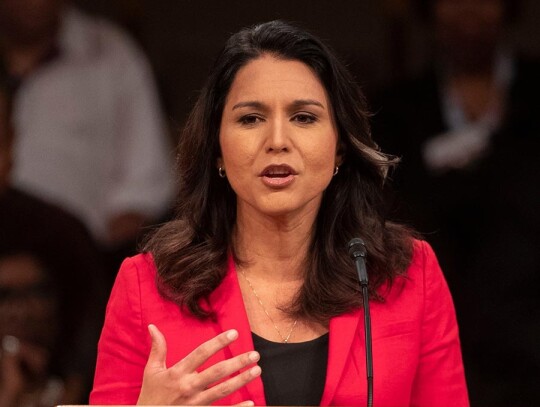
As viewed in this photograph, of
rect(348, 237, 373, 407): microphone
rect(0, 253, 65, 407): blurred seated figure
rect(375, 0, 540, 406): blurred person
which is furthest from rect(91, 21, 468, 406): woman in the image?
rect(0, 253, 65, 407): blurred seated figure

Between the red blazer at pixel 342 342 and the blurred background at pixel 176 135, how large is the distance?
6.35ft

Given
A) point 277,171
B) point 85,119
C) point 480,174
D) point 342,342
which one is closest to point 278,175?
point 277,171

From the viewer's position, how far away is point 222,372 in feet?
7.20

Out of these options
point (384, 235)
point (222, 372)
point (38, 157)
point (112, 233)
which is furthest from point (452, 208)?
point (222, 372)

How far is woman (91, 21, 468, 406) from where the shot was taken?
2461 mm

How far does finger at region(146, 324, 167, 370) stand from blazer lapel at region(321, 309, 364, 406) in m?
0.36

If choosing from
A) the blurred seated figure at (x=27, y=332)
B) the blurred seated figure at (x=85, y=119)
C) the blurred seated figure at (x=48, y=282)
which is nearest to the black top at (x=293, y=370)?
the blurred seated figure at (x=27, y=332)

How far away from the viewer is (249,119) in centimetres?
251

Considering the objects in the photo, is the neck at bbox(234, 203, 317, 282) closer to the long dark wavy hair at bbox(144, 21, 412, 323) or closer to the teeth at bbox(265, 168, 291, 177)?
the long dark wavy hair at bbox(144, 21, 412, 323)

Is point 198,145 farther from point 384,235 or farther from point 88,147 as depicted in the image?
point 88,147

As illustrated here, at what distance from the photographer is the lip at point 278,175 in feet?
8.01

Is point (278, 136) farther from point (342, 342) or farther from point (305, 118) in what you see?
point (342, 342)

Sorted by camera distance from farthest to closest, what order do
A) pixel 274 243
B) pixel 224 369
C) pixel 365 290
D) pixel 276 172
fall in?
pixel 274 243 < pixel 276 172 < pixel 365 290 < pixel 224 369

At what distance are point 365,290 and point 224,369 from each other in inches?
13.1
